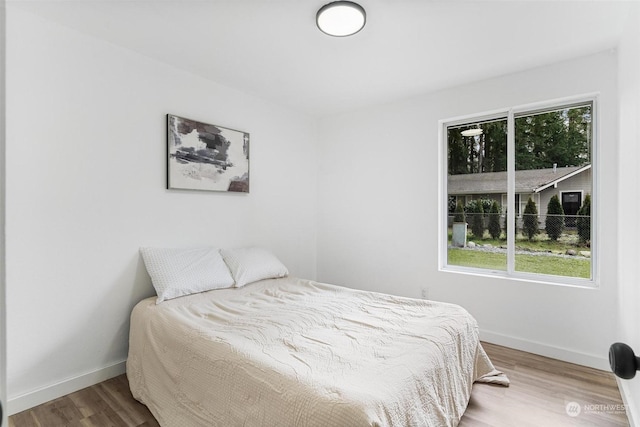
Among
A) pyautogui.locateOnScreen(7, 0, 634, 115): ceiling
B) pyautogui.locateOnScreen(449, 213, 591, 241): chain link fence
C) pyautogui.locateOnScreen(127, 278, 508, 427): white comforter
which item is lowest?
pyautogui.locateOnScreen(127, 278, 508, 427): white comforter

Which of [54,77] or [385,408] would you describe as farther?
[54,77]

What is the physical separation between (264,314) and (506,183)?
8.41ft

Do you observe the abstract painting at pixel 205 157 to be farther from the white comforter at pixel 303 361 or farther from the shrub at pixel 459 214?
the shrub at pixel 459 214

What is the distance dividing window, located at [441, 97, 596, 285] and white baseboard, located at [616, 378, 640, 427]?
0.86 meters

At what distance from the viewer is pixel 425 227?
333cm

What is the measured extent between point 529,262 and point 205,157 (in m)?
3.19

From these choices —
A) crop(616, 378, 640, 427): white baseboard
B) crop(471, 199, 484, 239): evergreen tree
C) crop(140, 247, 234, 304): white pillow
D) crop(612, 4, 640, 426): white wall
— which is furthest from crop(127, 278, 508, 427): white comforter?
crop(471, 199, 484, 239): evergreen tree

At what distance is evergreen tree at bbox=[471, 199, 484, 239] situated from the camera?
3.17 metres

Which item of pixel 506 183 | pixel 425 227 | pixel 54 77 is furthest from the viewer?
pixel 425 227

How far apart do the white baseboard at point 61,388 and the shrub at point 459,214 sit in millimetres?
3318

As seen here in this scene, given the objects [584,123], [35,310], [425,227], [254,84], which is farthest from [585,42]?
[35,310]

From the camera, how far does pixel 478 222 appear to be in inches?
126

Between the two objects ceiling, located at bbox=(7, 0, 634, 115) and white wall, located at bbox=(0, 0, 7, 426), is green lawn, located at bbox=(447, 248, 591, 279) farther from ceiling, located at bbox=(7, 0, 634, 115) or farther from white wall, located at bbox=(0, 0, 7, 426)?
white wall, located at bbox=(0, 0, 7, 426)

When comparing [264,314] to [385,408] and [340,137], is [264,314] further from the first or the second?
[340,137]
